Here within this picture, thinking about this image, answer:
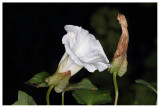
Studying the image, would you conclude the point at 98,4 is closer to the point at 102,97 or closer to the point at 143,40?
the point at 143,40

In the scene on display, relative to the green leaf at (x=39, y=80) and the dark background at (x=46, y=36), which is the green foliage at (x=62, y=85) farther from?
the dark background at (x=46, y=36)

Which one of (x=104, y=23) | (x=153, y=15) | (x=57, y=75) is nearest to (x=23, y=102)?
(x=57, y=75)

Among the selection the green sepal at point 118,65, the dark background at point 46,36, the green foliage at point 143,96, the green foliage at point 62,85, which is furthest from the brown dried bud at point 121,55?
the dark background at point 46,36

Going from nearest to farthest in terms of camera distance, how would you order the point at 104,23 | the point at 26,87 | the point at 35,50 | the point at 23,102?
the point at 23,102 → the point at 104,23 → the point at 26,87 → the point at 35,50

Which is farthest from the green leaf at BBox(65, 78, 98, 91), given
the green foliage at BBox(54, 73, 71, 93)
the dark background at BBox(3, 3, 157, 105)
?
the dark background at BBox(3, 3, 157, 105)

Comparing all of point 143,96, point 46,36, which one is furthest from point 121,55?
point 46,36

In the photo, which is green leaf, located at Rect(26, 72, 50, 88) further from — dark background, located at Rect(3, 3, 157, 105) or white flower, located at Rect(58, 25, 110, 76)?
dark background, located at Rect(3, 3, 157, 105)

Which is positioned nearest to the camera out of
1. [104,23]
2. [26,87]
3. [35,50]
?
[104,23]
